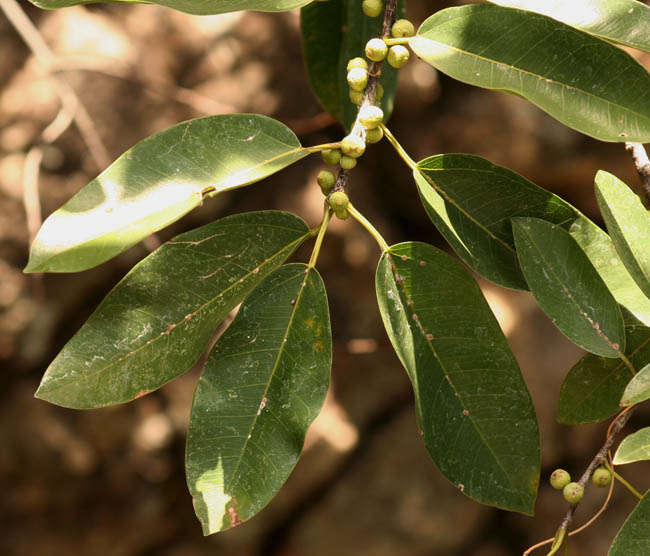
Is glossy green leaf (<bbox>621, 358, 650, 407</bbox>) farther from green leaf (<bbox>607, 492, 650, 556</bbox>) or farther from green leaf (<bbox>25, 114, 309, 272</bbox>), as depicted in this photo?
green leaf (<bbox>25, 114, 309, 272</bbox>)

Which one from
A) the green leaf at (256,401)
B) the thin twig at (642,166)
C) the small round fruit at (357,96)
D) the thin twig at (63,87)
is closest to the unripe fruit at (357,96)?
the small round fruit at (357,96)

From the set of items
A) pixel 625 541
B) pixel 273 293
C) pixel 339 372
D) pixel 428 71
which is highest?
pixel 273 293

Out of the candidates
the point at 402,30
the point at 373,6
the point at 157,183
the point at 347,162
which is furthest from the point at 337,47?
the point at 157,183

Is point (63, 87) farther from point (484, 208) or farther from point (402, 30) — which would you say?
point (484, 208)

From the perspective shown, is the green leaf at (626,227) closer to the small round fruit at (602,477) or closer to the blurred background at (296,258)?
the small round fruit at (602,477)

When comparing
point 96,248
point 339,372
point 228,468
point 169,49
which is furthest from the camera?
point 339,372

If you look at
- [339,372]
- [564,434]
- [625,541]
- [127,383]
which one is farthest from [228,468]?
[564,434]

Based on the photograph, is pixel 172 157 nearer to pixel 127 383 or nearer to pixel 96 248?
pixel 96 248
